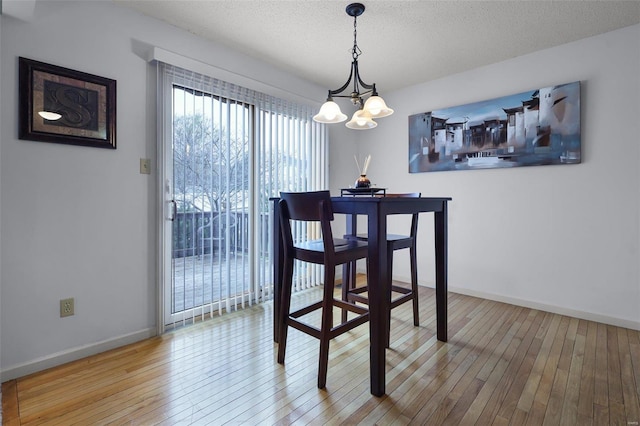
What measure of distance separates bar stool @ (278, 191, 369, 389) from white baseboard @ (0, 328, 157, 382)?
1.12m

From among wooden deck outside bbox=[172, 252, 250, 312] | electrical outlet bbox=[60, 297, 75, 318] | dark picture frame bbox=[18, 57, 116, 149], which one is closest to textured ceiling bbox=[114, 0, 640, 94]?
dark picture frame bbox=[18, 57, 116, 149]

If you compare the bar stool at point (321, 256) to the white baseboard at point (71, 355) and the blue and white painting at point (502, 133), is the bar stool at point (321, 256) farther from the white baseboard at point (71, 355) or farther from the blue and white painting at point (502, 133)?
the blue and white painting at point (502, 133)

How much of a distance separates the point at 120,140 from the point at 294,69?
72.5 inches

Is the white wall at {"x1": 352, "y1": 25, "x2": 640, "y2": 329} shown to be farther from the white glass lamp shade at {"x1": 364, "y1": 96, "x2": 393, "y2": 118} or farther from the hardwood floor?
the white glass lamp shade at {"x1": 364, "y1": 96, "x2": 393, "y2": 118}

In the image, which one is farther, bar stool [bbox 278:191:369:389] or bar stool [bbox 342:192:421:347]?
bar stool [bbox 342:192:421:347]

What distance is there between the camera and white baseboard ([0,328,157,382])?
5.63ft

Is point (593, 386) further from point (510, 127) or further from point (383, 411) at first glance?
point (510, 127)

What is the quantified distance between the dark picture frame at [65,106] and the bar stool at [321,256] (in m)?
1.35

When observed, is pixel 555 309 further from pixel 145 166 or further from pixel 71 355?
pixel 71 355

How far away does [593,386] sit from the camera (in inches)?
64.3

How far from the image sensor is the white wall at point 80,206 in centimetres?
173

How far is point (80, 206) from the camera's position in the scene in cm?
196

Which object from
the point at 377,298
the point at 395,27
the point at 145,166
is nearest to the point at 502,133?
the point at 395,27

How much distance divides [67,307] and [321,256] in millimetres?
1653
